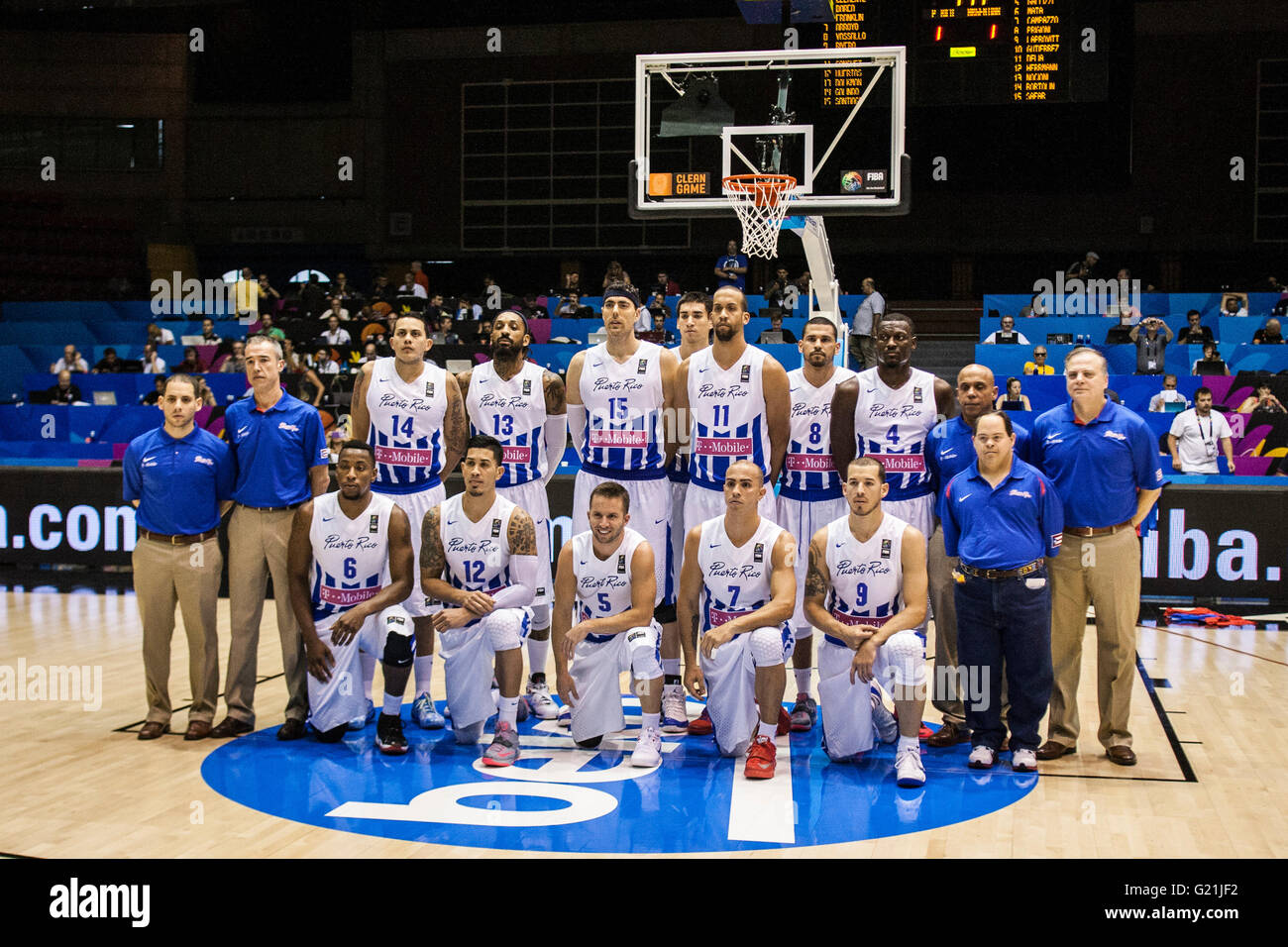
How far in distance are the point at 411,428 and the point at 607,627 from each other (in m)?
1.83

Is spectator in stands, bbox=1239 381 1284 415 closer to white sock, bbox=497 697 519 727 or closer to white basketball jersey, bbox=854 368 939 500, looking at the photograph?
white basketball jersey, bbox=854 368 939 500

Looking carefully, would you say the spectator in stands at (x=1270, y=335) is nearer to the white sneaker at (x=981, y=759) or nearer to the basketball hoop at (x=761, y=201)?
the basketball hoop at (x=761, y=201)

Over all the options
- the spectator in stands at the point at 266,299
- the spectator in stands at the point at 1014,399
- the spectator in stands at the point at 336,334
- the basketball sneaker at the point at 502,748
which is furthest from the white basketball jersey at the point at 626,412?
the spectator in stands at the point at 266,299

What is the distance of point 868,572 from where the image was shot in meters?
6.07

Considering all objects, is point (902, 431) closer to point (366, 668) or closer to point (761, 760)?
point (761, 760)

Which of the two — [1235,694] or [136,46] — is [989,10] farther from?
[136,46]

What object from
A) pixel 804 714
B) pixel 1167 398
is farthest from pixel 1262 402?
pixel 804 714

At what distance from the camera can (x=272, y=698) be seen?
7.64m

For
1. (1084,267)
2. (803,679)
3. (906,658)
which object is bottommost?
(803,679)

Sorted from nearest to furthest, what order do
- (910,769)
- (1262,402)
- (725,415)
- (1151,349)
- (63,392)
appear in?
(910,769), (725,415), (1262,402), (1151,349), (63,392)

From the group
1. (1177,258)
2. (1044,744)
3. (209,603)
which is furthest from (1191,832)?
(1177,258)

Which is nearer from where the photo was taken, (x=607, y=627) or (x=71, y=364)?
(x=607, y=627)

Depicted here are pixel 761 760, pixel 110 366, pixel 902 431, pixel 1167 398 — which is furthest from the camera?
pixel 110 366

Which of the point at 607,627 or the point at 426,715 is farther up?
the point at 607,627
